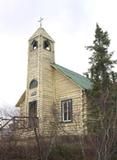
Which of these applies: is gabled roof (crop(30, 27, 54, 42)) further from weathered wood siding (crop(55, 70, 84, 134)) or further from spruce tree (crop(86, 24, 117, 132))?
spruce tree (crop(86, 24, 117, 132))

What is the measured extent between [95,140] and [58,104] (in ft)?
36.5

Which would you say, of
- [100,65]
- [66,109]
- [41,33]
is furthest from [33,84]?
[100,65]

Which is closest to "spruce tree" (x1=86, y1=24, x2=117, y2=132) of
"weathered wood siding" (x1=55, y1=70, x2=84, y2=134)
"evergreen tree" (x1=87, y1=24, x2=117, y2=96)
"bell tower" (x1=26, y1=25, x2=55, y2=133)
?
"evergreen tree" (x1=87, y1=24, x2=117, y2=96)

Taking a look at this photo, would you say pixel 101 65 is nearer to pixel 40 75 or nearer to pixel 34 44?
pixel 40 75

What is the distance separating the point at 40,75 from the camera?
2500 cm

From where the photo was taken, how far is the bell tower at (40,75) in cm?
2472

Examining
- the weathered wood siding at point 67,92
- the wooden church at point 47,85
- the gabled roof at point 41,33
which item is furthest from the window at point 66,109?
the gabled roof at point 41,33

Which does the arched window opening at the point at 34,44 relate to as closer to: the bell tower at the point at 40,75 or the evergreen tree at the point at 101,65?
the bell tower at the point at 40,75

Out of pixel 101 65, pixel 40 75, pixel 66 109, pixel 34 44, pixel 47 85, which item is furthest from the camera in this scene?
pixel 34 44

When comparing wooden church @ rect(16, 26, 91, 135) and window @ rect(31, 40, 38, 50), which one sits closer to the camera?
wooden church @ rect(16, 26, 91, 135)

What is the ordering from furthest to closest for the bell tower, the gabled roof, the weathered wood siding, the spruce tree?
1. the gabled roof
2. the bell tower
3. the weathered wood siding
4. the spruce tree

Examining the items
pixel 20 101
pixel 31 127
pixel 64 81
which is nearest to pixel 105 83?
pixel 64 81

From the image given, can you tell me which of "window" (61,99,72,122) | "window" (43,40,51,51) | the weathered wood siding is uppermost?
"window" (43,40,51,51)

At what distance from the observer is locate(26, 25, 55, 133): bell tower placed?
24.7m
